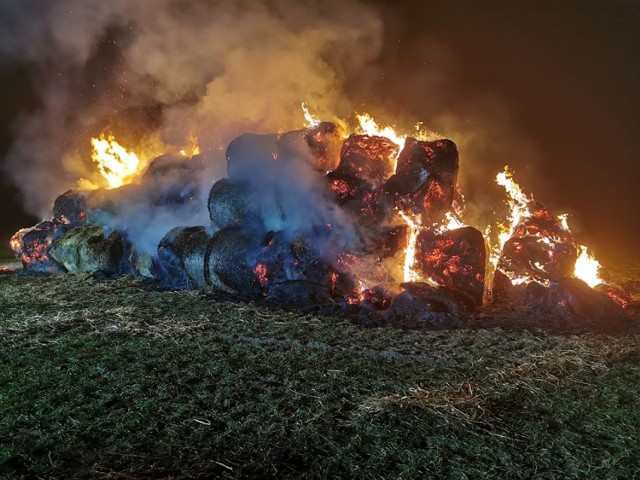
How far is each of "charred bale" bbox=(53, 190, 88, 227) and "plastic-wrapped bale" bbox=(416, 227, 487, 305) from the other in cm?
1207

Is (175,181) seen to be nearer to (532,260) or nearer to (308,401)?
(532,260)

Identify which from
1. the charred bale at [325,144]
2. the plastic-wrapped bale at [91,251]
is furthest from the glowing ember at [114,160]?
the charred bale at [325,144]

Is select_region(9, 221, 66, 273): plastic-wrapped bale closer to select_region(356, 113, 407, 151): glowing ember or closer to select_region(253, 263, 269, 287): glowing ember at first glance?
select_region(253, 263, 269, 287): glowing ember

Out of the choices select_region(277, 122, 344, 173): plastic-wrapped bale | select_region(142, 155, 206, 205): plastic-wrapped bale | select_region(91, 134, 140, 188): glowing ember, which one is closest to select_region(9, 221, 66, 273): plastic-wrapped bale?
select_region(142, 155, 206, 205): plastic-wrapped bale

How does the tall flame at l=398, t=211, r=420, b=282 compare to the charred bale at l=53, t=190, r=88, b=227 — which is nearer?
the tall flame at l=398, t=211, r=420, b=282

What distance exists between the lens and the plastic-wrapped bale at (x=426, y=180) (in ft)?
35.1

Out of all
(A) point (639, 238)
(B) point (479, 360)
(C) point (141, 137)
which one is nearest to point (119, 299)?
(B) point (479, 360)

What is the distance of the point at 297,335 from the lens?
24.6 feet

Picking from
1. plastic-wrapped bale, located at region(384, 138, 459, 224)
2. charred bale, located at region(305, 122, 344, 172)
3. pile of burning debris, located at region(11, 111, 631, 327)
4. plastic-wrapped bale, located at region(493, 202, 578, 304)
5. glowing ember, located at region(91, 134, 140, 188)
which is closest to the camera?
pile of burning debris, located at region(11, 111, 631, 327)

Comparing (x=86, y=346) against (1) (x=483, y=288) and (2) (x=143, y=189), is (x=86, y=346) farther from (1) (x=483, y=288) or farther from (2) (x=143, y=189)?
(2) (x=143, y=189)

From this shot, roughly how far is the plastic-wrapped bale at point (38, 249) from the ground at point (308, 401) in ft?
24.2

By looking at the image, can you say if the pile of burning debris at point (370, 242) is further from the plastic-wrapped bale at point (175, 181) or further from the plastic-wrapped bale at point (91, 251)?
the plastic-wrapped bale at point (175, 181)

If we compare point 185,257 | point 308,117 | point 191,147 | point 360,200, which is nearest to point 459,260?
point 360,200

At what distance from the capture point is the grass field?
3.78m
